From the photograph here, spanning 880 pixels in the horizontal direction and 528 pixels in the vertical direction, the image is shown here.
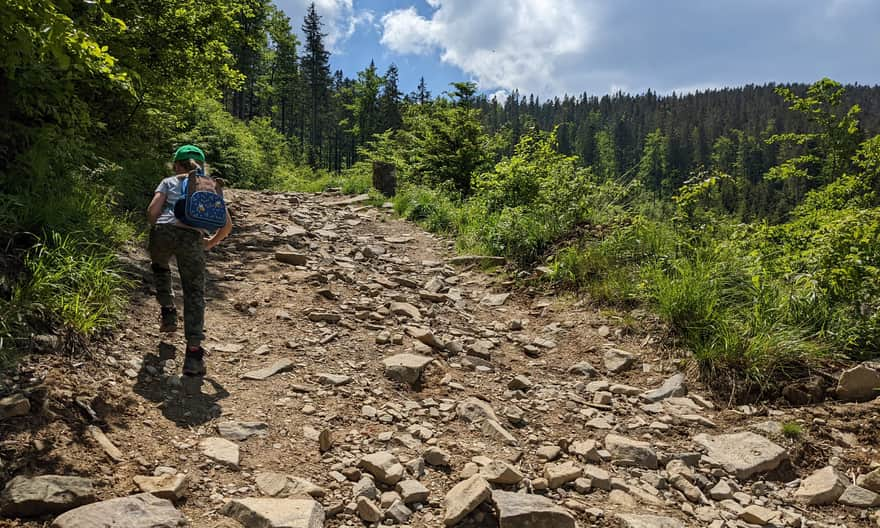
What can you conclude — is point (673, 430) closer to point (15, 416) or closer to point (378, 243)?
point (15, 416)

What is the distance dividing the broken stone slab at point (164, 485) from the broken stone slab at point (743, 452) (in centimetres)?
336

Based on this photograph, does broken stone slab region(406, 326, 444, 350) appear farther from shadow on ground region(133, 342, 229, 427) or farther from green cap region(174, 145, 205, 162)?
green cap region(174, 145, 205, 162)

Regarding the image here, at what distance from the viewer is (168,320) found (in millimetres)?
4215

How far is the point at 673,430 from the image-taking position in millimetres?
3643

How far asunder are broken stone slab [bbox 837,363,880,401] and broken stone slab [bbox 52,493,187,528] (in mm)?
4765

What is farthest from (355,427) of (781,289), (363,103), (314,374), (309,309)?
(363,103)

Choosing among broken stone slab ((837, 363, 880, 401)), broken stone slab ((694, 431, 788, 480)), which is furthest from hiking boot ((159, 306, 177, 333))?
broken stone slab ((837, 363, 880, 401))

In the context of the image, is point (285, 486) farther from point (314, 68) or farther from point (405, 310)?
point (314, 68)

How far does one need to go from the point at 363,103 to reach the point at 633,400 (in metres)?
56.0

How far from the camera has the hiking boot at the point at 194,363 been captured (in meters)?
3.69

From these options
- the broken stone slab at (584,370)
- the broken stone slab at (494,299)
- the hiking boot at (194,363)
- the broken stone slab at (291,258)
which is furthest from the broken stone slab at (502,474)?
the broken stone slab at (291,258)

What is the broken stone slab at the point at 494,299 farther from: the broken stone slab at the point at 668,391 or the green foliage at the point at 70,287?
the green foliage at the point at 70,287

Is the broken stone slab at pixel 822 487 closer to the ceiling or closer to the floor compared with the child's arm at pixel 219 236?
closer to the floor

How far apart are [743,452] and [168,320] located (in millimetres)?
4749
